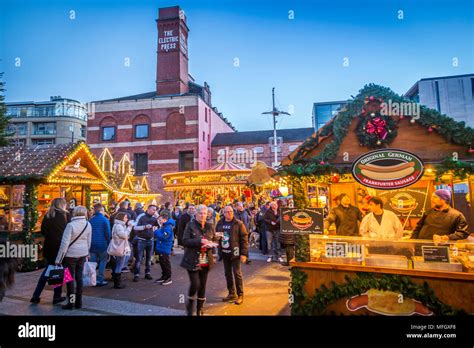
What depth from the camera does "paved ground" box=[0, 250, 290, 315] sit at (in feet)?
16.8

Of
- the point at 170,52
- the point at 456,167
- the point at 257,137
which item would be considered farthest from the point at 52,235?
the point at 257,137

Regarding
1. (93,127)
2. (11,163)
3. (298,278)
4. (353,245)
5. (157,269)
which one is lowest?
(157,269)

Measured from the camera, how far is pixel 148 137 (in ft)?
104

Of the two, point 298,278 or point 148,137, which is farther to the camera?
point 148,137

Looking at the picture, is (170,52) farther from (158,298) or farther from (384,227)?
(384,227)

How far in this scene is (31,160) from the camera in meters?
9.14

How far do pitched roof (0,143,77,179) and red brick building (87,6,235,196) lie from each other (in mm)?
21225

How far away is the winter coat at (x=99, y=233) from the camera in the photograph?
656cm

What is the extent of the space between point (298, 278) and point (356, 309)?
3.11 feet

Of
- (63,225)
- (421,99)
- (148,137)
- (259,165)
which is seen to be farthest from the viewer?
(148,137)
